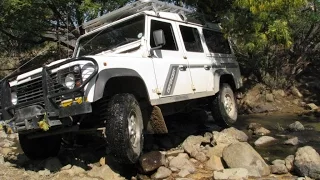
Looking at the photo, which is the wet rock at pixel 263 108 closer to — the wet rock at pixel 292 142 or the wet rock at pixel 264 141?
the wet rock at pixel 264 141

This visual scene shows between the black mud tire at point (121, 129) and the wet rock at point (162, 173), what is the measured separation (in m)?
0.46

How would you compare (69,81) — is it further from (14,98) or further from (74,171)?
(74,171)

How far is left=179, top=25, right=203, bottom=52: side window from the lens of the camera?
6.78 meters

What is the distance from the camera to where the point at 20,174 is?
559cm

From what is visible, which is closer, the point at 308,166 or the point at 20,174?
the point at 308,166

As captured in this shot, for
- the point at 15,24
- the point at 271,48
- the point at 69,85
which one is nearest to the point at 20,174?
the point at 69,85

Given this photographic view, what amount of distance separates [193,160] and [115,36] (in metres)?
2.30

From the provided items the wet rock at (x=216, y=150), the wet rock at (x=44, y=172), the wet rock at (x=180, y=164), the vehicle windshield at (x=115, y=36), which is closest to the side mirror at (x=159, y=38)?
the vehicle windshield at (x=115, y=36)

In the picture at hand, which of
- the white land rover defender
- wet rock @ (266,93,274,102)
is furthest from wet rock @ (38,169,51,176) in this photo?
wet rock @ (266,93,274,102)

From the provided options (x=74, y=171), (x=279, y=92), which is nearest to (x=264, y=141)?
(x=74, y=171)

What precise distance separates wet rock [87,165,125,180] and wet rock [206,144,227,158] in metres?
1.61

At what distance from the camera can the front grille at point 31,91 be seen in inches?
193

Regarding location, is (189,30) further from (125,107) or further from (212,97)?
(125,107)

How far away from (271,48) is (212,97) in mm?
6424
